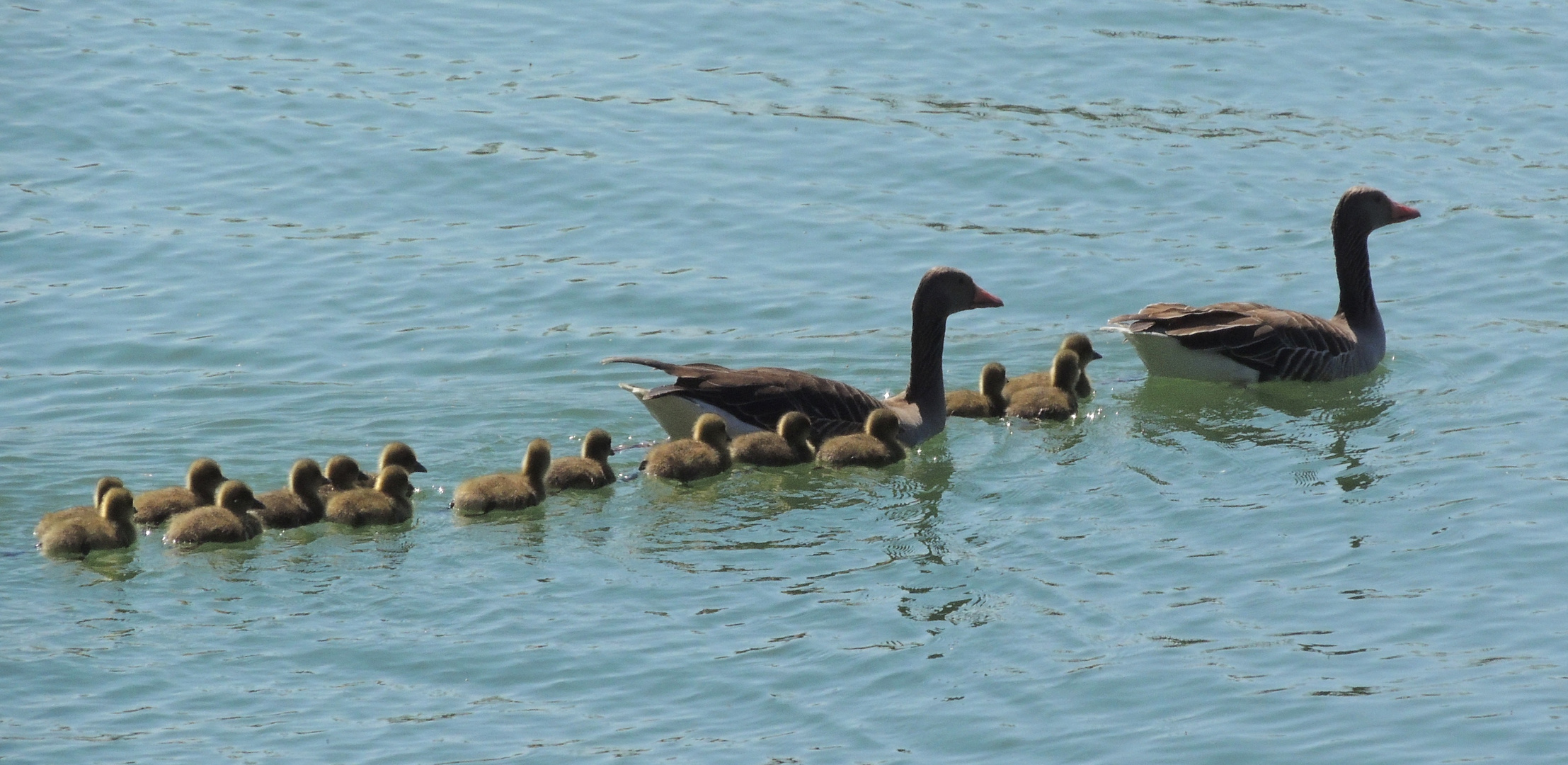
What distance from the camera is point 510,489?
11.3 m

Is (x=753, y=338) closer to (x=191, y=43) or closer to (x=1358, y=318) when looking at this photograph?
(x=1358, y=318)

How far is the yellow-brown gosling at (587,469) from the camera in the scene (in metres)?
11.7

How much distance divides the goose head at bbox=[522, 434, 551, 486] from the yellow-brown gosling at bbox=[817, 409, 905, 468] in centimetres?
192

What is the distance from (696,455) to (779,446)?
2.29 ft

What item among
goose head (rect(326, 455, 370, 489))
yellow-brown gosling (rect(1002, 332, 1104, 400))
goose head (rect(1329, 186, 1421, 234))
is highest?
goose head (rect(1329, 186, 1421, 234))

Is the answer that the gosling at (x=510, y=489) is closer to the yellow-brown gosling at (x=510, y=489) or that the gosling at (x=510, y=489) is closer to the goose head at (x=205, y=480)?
the yellow-brown gosling at (x=510, y=489)

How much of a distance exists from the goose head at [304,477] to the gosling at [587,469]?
129cm

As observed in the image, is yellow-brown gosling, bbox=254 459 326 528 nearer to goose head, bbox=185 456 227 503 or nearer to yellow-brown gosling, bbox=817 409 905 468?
goose head, bbox=185 456 227 503

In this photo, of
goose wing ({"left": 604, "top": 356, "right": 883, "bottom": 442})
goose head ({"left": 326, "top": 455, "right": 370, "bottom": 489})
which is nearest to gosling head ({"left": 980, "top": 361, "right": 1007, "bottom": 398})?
goose wing ({"left": 604, "top": 356, "right": 883, "bottom": 442})

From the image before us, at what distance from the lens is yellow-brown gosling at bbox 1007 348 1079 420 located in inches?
527

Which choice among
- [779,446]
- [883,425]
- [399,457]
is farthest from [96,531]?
[883,425]

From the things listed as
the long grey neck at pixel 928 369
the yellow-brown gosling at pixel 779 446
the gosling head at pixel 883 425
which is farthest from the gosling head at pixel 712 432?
the long grey neck at pixel 928 369

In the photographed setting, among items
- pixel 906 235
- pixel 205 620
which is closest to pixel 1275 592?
pixel 205 620

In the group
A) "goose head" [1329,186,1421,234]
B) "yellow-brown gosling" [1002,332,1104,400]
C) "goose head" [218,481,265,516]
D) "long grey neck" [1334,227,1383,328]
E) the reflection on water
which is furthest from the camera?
"goose head" [1329,186,1421,234]
